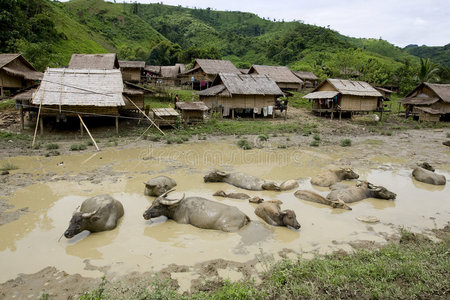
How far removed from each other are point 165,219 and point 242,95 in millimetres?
18105

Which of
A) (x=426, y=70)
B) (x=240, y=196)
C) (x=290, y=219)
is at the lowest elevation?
(x=240, y=196)

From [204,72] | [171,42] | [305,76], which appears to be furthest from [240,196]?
[171,42]

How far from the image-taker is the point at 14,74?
21.6m

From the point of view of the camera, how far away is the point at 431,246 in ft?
17.9

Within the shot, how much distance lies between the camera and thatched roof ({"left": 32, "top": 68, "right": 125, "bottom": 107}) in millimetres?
15414

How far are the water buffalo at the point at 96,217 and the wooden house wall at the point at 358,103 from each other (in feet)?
75.5

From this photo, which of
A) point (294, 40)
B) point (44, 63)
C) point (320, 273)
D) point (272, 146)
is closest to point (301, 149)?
point (272, 146)

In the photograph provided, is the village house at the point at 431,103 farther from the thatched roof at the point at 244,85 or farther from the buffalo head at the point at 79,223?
the buffalo head at the point at 79,223

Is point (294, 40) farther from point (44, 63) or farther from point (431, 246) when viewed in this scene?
point (431, 246)

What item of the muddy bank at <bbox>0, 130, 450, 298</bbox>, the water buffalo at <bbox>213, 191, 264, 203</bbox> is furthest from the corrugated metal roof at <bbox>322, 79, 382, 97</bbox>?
the water buffalo at <bbox>213, 191, 264, 203</bbox>

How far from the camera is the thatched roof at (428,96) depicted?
2713cm

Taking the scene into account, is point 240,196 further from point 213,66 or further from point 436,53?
point 436,53

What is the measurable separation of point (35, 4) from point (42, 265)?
1808 inches

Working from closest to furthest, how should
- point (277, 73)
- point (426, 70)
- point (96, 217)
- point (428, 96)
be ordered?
point (96, 217)
point (428, 96)
point (426, 70)
point (277, 73)
